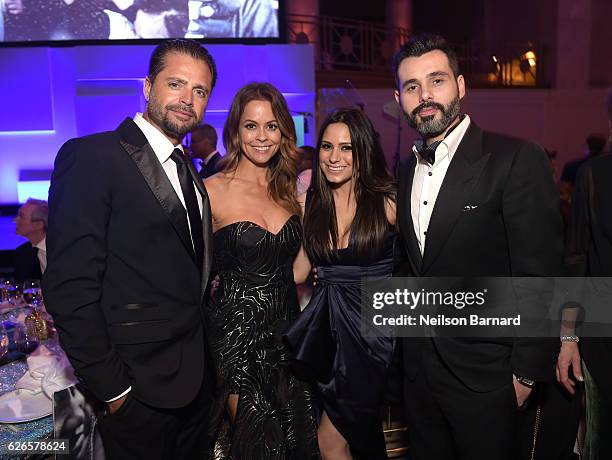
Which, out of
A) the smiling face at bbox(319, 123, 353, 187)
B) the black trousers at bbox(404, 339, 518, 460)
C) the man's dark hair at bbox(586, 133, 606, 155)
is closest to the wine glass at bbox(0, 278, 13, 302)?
the smiling face at bbox(319, 123, 353, 187)

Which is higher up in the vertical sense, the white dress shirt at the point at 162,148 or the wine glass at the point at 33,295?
the white dress shirt at the point at 162,148

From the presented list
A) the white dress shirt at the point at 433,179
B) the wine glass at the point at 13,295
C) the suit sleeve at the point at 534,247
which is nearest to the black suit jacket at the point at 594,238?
the suit sleeve at the point at 534,247

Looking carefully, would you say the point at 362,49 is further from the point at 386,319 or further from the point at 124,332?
the point at 124,332

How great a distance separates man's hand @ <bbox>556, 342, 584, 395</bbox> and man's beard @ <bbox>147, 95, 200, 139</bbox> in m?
1.59

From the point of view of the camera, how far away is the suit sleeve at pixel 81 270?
158cm

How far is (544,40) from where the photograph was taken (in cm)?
1151

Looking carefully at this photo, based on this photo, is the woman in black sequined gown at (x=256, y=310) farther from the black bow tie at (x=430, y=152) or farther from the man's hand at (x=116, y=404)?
the black bow tie at (x=430, y=152)

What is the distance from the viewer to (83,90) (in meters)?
7.00

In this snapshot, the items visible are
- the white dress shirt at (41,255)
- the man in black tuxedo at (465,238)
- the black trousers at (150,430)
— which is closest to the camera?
the black trousers at (150,430)

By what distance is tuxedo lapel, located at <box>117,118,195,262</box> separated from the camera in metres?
1.73

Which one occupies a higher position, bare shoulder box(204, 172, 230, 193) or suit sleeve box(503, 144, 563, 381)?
bare shoulder box(204, 172, 230, 193)

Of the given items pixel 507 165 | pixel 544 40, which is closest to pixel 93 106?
pixel 507 165

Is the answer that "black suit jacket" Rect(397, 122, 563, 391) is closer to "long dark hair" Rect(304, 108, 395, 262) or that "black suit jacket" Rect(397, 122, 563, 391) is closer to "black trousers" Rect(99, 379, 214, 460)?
"long dark hair" Rect(304, 108, 395, 262)

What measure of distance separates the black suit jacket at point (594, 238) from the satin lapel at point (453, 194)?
0.45 m
